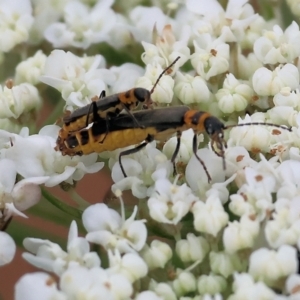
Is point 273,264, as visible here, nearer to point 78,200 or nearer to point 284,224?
point 284,224

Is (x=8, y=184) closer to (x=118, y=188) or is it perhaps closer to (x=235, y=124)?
(x=118, y=188)

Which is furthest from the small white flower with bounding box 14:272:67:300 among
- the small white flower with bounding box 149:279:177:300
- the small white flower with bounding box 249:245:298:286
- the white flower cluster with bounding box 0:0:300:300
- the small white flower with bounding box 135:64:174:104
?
the small white flower with bounding box 135:64:174:104

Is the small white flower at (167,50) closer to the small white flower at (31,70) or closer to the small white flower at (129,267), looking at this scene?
the small white flower at (31,70)

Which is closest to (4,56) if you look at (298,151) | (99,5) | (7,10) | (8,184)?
(7,10)

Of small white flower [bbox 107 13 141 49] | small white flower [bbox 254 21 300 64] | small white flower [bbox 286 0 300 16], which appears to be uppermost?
small white flower [bbox 286 0 300 16]

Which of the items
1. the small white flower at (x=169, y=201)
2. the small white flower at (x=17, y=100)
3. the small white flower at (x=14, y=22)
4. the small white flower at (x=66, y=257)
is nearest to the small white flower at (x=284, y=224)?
the small white flower at (x=169, y=201)

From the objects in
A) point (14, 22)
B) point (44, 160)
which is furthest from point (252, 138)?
point (14, 22)

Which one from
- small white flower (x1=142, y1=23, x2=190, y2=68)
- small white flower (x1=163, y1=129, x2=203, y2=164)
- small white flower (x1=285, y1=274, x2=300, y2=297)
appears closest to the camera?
small white flower (x1=285, y1=274, x2=300, y2=297)

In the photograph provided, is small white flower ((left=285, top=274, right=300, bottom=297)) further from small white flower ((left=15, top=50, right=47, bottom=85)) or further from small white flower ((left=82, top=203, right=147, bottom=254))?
small white flower ((left=15, top=50, right=47, bottom=85))
